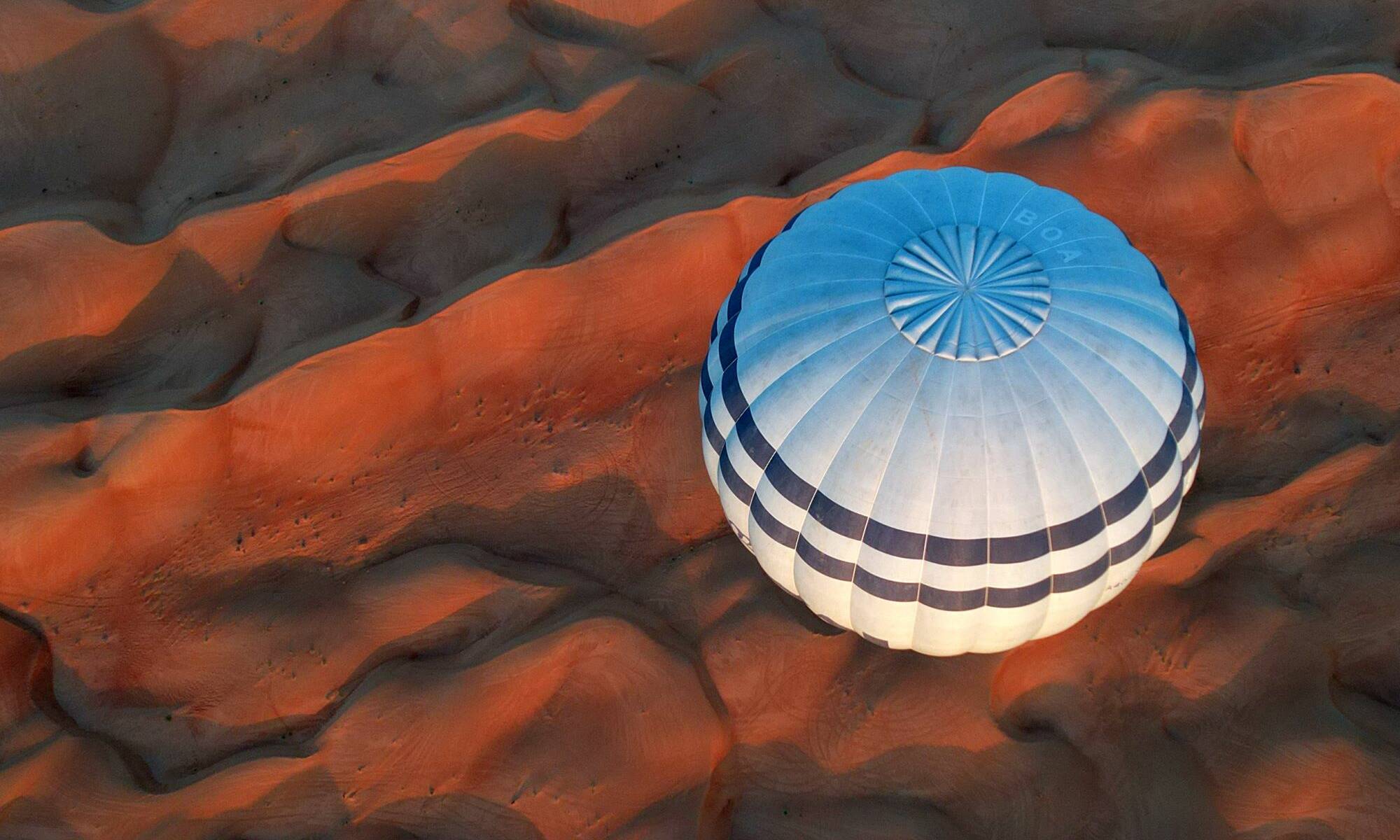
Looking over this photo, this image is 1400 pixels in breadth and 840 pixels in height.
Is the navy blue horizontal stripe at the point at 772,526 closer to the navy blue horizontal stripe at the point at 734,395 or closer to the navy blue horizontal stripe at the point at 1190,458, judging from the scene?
the navy blue horizontal stripe at the point at 734,395

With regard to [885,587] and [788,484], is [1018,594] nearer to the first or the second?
[885,587]

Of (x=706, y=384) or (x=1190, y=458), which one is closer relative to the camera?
(x=1190, y=458)

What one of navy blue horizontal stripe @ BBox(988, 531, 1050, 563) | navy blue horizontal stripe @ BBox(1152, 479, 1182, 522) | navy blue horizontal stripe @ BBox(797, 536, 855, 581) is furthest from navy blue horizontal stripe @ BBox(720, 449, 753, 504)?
navy blue horizontal stripe @ BBox(1152, 479, 1182, 522)

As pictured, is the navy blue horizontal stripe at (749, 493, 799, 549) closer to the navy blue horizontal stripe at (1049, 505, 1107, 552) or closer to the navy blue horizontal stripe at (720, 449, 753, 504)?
the navy blue horizontal stripe at (720, 449, 753, 504)

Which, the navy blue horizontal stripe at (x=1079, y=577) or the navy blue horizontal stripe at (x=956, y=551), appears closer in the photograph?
the navy blue horizontal stripe at (x=956, y=551)

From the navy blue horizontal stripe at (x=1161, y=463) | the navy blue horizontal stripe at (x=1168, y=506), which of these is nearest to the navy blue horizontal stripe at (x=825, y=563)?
the navy blue horizontal stripe at (x=1161, y=463)

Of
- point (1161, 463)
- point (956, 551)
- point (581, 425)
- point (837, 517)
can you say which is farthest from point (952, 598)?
point (581, 425)
